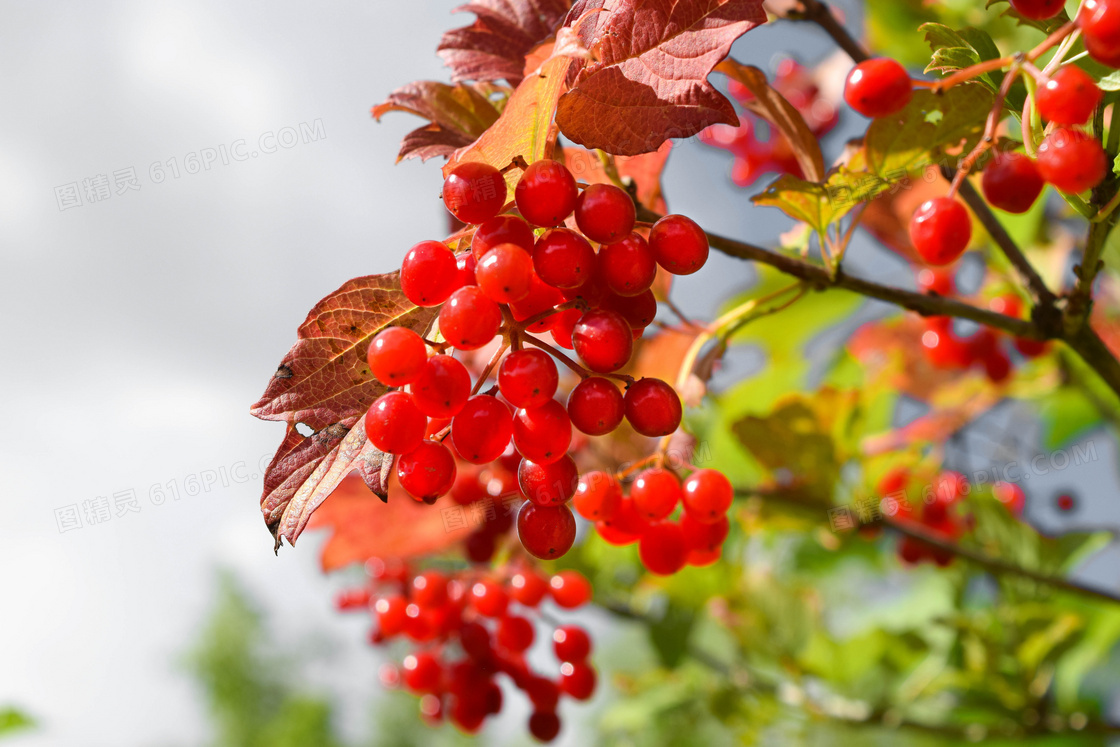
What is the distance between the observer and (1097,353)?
559 millimetres

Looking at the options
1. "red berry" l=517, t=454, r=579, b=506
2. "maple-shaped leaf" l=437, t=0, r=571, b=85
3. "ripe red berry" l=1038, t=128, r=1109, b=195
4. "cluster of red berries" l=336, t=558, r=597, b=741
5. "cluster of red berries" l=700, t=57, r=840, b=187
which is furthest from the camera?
"cluster of red berries" l=700, t=57, r=840, b=187

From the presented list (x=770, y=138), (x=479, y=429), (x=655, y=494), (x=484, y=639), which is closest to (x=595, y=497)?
(x=655, y=494)

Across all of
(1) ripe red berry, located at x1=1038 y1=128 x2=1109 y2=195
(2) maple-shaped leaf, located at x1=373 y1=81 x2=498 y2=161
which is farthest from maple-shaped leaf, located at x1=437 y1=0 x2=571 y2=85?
(1) ripe red berry, located at x1=1038 y1=128 x2=1109 y2=195

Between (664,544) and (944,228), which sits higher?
(944,228)

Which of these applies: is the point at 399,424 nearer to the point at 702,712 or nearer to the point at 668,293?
the point at 668,293

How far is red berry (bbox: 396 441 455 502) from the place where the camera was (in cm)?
45

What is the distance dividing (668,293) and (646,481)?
0.80 ft

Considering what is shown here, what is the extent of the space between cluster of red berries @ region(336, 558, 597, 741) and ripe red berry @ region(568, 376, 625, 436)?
49 cm

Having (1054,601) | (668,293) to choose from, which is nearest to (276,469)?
(668,293)

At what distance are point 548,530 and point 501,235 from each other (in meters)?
0.17

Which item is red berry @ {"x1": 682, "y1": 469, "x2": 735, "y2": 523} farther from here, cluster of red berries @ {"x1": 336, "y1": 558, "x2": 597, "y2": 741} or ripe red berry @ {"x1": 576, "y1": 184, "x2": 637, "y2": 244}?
cluster of red berries @ {"x1": 336, "y1": 558, "x2": 597, "y2": 741}

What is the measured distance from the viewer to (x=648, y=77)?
0.45 m

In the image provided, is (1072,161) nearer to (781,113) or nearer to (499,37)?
(781,113)

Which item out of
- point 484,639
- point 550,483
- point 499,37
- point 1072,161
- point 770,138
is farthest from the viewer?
point 770,138
